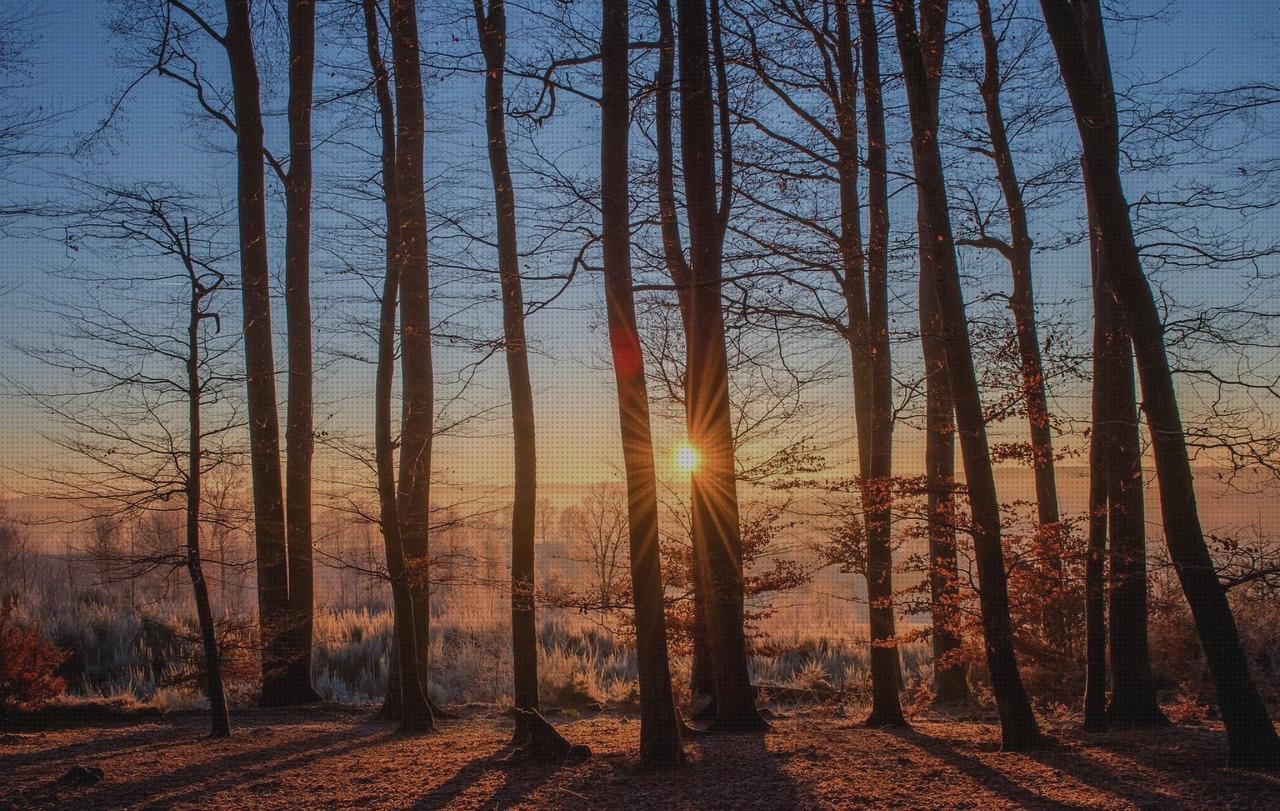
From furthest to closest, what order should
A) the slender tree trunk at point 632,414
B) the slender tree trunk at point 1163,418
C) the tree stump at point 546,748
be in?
the tree stump at point 546,748 < the slender tree trunk at point 632,414 < the slender tree trunk at point 1163,418

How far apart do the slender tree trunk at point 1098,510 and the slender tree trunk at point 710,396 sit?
295 cm

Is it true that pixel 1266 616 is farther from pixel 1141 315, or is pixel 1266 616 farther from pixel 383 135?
pixel 383 135

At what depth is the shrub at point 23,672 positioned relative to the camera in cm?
954

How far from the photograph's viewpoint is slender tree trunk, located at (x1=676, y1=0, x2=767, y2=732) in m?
7.59

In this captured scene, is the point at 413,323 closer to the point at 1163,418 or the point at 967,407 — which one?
the point at 967,407

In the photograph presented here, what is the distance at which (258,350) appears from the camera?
11.6 metres

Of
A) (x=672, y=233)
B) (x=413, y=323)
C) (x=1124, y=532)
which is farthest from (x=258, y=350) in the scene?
(x=1124, y=532)

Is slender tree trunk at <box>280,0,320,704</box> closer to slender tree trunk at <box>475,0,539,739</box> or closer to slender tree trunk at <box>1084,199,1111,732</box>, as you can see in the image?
slender tree trunk at <box>475,0,539,739</box>

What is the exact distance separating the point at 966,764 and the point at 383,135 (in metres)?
9.63

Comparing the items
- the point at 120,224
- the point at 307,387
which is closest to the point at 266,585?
the point at 307,387

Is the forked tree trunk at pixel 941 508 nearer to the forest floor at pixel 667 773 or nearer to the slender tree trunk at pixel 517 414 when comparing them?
the forest floor at pixel 667 773

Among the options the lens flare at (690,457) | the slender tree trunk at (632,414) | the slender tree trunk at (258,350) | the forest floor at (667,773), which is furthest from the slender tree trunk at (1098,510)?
the slender tree trunk at (258,350)

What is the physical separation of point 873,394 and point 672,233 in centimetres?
278

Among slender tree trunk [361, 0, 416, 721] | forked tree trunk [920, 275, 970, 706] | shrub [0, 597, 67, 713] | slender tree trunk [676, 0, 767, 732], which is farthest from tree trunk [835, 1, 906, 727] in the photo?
shrub [0, 597, 67, 713]
